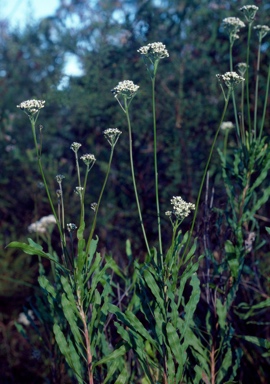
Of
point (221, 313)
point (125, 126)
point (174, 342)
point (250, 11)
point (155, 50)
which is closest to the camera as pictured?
point (174, 342)

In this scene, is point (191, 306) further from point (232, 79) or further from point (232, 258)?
point (232, 79)

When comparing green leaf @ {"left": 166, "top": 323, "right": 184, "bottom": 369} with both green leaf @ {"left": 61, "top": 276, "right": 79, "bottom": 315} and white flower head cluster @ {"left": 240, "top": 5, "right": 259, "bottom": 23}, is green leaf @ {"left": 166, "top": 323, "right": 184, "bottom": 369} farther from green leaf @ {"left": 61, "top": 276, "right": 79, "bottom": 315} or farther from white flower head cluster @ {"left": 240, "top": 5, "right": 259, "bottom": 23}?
white flower head cluster @ {"left": 240, "top": 5, "right": 259, "bottom": 23}

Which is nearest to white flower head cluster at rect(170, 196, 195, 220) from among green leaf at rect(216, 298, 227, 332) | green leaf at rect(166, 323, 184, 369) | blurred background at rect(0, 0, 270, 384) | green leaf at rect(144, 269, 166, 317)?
green leaf at rect(144, 269, 166, 317)

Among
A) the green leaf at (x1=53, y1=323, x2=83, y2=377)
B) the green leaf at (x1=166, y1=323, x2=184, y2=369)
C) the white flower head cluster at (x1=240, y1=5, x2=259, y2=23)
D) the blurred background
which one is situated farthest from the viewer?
the blurred background

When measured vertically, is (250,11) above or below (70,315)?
above

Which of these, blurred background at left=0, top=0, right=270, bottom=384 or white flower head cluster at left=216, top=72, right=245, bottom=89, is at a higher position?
blurred background at left=0, top=0, right=270, bottom=384

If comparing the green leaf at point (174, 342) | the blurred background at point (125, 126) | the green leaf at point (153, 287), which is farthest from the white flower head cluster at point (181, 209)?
the blurred background at point (125, 126)

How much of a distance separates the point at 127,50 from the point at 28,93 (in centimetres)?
282

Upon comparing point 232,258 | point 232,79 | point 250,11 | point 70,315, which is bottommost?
point 70,315

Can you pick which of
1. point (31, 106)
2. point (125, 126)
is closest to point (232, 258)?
point (31, 106)

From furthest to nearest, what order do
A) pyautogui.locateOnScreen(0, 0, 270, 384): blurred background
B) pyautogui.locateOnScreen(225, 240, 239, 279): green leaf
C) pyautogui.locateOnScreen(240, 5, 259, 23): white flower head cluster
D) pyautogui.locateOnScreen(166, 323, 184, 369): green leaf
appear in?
pyautogui.locateOnScreen(0, 0, 270, 384): blurred background
pyautogui.locateOnScreen(240, 5, 259, 23): white flower head cluster
pyautogui.locateOnScreen(225, 240, 239, 279): green leaf
pyautogui.locateOnScreen(166, 323, 184, 369): green leaf

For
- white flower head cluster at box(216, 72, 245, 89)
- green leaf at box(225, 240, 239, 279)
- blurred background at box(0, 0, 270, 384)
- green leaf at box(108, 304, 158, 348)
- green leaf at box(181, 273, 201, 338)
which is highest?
blurred background at box(0, 0, 270, 384)

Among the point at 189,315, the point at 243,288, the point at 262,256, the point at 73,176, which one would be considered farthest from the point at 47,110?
the point at 189,315

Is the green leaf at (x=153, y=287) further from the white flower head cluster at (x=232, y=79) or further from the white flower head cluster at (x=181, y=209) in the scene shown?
the white flower head cluster at (x=232, y=79)
